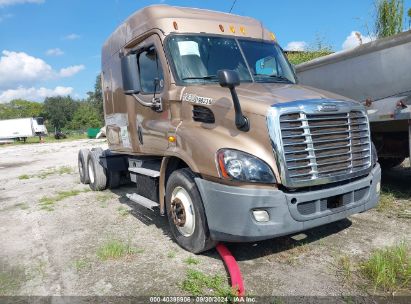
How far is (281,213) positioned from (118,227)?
9.85 feet

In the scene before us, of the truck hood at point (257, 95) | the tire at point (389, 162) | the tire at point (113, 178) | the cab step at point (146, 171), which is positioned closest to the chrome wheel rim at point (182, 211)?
the cab step at point (146, 171)

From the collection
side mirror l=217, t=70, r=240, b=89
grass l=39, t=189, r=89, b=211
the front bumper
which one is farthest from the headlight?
grass l=39, t=189, r=89, b=211

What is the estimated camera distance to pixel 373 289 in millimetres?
3406

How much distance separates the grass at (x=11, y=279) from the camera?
3.84 m

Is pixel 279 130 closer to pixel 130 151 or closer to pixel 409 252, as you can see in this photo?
pixel 409 252

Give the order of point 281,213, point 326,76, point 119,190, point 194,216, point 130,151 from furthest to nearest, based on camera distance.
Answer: point 119,190, point 326,76, point 130,151, point 194,216, point 281,213

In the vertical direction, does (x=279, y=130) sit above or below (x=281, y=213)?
above

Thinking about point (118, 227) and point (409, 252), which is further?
point (118, 227)

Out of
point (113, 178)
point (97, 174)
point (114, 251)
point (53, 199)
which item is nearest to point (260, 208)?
point (114, 251)

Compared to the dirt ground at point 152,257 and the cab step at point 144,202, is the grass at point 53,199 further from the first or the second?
the cab step at point 144,202

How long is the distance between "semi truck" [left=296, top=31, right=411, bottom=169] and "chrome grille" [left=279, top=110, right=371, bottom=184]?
1.56 m

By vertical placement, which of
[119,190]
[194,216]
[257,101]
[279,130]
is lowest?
[119,190]

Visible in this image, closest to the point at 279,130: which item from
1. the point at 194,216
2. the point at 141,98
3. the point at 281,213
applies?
the point at 281,213

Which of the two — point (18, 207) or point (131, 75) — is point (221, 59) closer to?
point (131, 75)
